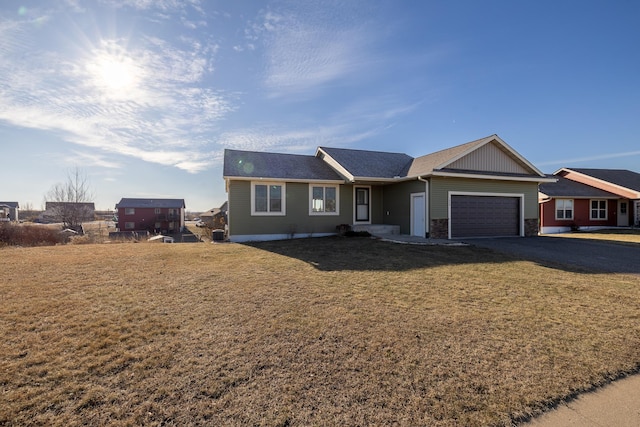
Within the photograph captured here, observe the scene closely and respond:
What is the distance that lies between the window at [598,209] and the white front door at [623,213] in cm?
161

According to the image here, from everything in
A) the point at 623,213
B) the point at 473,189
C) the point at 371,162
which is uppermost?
the point at 371,162

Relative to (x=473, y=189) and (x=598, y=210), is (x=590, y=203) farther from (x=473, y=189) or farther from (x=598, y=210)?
(x=473, y=189)

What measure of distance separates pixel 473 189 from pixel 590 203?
15.7 meters

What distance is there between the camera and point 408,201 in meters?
14.9

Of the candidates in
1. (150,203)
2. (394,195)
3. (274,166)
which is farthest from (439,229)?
(150,203)

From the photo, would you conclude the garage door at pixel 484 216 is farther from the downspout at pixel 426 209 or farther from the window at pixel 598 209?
the window at pixel 598 209

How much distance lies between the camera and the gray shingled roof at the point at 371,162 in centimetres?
1531

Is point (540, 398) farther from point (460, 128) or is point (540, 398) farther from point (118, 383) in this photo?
point (460, 128)

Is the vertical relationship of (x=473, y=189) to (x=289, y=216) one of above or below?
above

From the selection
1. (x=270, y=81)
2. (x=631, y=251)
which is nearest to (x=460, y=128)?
(x=631, y=251)

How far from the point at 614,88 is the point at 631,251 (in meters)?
8.63

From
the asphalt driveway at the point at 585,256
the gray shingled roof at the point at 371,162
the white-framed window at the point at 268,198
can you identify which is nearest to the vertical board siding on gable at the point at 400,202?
the gray shingled roof at the point at 371,162

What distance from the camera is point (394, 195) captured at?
52.5ft

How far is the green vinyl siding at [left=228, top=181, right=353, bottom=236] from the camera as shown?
14070 millimetres
